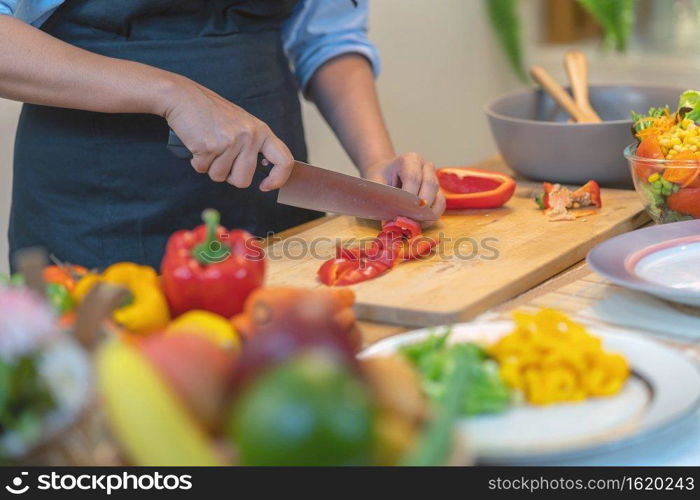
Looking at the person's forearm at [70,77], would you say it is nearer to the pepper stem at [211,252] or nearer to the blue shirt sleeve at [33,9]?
the blue shirt sleeve at [33,9]

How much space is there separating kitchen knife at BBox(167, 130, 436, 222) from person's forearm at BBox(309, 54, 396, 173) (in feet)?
0.95

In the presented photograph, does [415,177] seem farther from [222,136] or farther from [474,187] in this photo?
[222,136]

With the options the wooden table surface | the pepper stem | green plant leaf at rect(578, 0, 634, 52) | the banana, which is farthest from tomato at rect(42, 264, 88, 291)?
green plant leaf at rect(578, 0, 634, 52)

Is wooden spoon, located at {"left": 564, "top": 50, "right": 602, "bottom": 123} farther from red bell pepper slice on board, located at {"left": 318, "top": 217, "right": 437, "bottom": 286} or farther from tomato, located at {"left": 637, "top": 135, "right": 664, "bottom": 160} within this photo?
red bell pepper slice on board, located at {"left": 318, "top": 217, "right": 437, "bottom": 286}

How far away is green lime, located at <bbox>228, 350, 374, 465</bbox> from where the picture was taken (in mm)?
568

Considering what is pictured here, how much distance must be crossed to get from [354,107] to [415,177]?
328 mm

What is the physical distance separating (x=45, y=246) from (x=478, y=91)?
224 cm

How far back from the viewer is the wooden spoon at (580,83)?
2010mm

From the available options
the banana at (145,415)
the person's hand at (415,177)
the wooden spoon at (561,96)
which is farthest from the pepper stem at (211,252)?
the wooden spoon at (561,96)

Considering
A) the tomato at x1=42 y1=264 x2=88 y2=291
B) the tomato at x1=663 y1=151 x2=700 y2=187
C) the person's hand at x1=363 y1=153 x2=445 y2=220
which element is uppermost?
the tomato at x1=663 y1=151 x2=700 y2=187

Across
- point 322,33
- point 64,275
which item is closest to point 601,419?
point 64,275

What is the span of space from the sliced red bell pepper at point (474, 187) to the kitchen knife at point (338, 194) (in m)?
0.16

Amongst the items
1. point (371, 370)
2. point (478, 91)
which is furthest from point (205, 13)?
point (478, 91)
